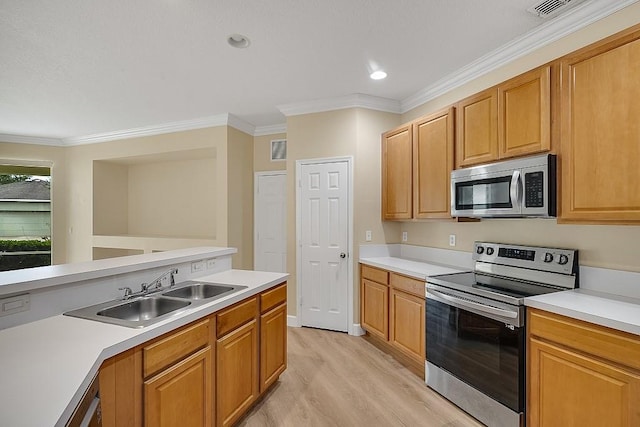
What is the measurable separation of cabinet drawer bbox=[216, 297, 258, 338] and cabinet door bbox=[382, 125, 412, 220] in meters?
1.92

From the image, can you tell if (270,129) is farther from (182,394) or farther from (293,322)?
(182,394)

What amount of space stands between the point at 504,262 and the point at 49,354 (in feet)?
9.45

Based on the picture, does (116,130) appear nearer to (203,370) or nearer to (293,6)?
(293,6)

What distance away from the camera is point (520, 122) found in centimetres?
222

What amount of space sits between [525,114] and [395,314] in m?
2.00

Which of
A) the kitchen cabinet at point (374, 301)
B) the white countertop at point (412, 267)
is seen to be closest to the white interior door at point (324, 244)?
the kitchen cabinet at point (374, 301)

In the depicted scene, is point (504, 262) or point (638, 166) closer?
point (638, 166)

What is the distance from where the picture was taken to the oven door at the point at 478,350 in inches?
75.5

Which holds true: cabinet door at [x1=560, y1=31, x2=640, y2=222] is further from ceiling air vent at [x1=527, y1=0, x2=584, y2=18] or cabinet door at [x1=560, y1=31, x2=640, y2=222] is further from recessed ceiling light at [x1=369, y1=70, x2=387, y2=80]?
recessed ceiling light at [x1=369, y1=70, x2=387, y2=80]

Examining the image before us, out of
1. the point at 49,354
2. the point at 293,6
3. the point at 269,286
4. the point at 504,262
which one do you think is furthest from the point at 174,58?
the point at 504,262

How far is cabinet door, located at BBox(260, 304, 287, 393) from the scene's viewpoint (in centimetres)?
231

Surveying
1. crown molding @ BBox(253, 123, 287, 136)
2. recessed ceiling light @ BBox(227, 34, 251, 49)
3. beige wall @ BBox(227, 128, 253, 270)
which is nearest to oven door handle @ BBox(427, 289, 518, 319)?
recessed ceiling light @ BBox(227, 34, 251, 49)

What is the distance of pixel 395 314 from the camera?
3.05 m

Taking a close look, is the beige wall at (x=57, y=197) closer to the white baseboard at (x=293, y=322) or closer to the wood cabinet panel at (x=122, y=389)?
the white baseboard at (x=293, y=322)
